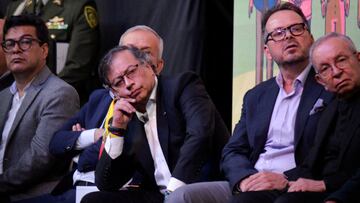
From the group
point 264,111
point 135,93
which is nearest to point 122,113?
point 135,93

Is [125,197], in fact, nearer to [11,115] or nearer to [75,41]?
[11,115]

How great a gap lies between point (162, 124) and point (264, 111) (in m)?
0.52

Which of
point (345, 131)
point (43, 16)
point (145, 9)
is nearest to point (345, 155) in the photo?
point (345, 131)

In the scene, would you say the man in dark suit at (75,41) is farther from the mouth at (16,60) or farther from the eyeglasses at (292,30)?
the eyeglasses at (292,30)

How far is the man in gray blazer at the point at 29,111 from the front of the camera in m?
4.95

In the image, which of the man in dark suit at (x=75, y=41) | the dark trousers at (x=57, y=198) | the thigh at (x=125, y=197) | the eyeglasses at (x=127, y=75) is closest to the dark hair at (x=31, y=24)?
the man in dark suit at (x=75, y=41)

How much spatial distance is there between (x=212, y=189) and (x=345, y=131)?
0.73 m

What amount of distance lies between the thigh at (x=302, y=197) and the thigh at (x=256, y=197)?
0.17 m

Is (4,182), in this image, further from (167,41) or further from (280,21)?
(280,21)

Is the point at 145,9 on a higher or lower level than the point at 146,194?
higher

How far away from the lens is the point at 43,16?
6.18 metres

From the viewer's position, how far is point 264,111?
4.18 meters

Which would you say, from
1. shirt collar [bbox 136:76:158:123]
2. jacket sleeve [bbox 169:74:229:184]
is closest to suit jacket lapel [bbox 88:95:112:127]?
shirt collar [bbox 136:76:158:123]

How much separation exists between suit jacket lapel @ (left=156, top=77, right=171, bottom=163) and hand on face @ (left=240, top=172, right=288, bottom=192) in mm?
497
